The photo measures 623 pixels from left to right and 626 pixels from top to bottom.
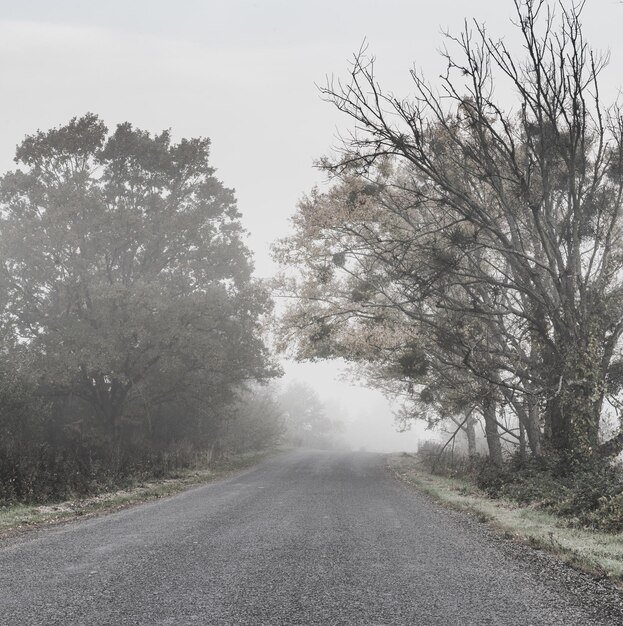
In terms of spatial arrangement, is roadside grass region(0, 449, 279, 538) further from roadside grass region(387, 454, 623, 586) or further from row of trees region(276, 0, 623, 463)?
roadside grass region(387, 454, 623, 586)

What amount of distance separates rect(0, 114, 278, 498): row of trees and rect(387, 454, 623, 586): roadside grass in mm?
10449

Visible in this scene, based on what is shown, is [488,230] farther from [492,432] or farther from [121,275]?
[121,275]

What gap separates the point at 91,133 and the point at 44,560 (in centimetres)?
2126

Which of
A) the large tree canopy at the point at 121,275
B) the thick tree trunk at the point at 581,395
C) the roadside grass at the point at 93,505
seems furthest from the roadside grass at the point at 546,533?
the large tree canopy at the point at 121,275

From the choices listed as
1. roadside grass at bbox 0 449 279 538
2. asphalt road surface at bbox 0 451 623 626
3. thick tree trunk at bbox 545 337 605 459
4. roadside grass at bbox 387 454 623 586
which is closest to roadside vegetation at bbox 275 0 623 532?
thick tree trunk at bbox 545 337 605 459

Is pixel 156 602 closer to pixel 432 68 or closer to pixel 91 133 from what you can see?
pixel 432 68

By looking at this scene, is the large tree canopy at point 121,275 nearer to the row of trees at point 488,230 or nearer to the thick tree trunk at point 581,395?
the row of trees at point 488,230

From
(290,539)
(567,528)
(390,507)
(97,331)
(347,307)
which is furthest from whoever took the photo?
(97,331)

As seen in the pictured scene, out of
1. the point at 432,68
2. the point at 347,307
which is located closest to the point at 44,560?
the point at 432,68

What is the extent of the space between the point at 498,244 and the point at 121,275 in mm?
17793

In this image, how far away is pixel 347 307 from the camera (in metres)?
17.7

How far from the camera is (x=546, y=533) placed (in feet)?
24.9

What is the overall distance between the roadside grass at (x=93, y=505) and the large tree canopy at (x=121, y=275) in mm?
6104

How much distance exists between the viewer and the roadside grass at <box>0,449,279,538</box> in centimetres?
903
